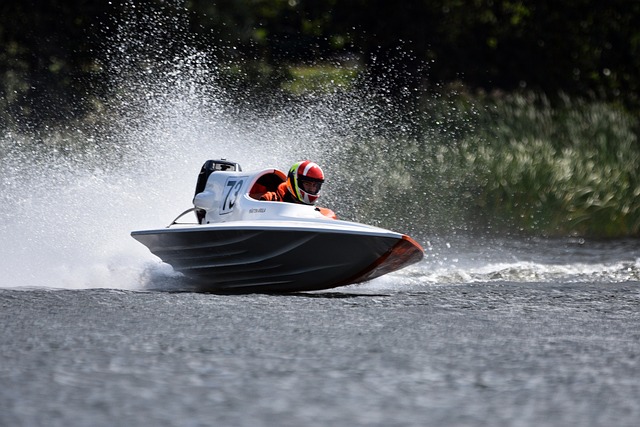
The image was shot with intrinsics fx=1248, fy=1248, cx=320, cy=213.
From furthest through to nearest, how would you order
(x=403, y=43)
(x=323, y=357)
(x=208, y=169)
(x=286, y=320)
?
(x=403, y=43) → (x=208, y=169) → (x=286, y=320) → (x=323, y=357)

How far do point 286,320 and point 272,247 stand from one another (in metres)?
1.81

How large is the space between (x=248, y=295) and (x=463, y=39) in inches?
660

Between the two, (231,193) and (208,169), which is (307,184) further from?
(208,169)

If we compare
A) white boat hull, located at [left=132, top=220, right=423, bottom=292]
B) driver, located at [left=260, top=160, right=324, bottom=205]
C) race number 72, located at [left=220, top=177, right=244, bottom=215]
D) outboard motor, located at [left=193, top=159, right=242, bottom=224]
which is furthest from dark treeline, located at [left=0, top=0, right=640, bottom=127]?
white boat hull, located at [left=132, top=220, right=423, bottom=292]

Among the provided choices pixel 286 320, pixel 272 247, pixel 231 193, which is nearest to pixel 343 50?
pixel 231 193

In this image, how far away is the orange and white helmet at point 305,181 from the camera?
9.76 m

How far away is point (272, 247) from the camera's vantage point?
9.07m

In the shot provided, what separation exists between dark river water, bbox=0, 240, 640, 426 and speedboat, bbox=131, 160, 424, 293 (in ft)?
0.79

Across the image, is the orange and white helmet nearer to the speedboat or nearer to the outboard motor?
the speedboat

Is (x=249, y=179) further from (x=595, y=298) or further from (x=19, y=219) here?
(x=19, y=219)

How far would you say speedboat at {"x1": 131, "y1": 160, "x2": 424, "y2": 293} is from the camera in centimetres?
895

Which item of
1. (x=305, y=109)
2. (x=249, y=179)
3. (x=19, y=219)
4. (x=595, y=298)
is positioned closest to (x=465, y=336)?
(x=595, y=298)

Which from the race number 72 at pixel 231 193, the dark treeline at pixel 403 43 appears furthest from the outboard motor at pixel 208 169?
the dark treeline at pixel 403 43

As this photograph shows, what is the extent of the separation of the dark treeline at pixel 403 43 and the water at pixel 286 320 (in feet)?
23.0
